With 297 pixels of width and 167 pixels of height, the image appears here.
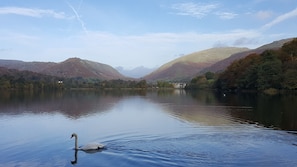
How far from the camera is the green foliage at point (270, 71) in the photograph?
248ft

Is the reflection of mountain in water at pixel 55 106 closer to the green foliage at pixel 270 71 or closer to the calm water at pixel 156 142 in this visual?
the calm water at pixel 156 142

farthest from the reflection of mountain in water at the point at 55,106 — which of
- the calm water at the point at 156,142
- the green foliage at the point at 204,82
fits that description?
the green foliage at the point at 204,82

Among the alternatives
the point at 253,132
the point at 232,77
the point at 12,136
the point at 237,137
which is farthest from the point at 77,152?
the point at 232,77

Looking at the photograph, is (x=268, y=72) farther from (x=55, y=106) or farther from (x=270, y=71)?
(x=55, y=106)

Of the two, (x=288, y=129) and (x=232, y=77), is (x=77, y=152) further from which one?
(x=232, y=77)

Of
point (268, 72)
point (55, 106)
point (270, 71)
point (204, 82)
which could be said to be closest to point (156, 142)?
point (55, 106)

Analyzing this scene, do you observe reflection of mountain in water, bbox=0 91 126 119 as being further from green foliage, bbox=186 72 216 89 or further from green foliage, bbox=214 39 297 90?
green foliage, bbox=186 72 216 89

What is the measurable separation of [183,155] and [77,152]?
588cm

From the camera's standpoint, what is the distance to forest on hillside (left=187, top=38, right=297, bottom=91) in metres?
75.9

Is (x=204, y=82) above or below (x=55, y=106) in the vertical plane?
above

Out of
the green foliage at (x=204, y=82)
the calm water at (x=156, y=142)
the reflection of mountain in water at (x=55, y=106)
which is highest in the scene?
the green foliage at (x=204, y=82)

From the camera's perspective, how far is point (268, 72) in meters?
79.9

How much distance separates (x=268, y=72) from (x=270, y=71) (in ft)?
1.81

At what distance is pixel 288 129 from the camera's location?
81.7 feet
